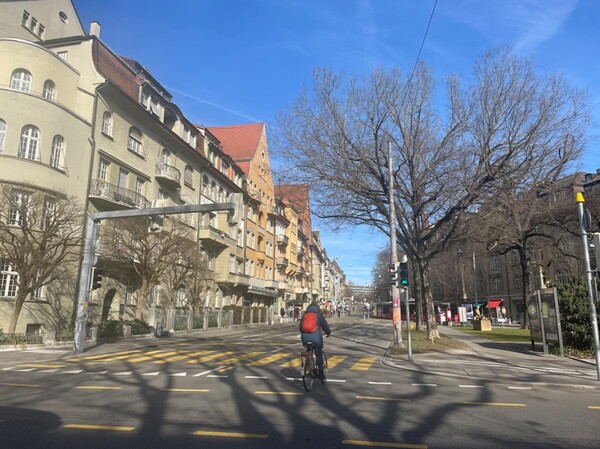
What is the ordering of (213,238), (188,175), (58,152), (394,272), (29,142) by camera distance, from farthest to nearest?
(213,238), (188,175), (58,152), (29,142), (394,272)

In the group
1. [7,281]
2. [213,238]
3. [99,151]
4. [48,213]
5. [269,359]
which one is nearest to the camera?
[269,359]

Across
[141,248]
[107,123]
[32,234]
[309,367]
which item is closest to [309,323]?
[309,367]

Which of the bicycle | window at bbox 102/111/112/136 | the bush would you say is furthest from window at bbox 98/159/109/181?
the bush

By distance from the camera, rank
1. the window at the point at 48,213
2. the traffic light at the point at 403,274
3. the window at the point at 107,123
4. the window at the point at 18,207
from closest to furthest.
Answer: the traffic light at the point at 403,274 < the window at the point at 18,207 < the window at the point at 48,213 < the window at the point at 107,123

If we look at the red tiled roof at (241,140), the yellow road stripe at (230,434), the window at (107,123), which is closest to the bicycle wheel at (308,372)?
the yellow road stripe at (230,434)

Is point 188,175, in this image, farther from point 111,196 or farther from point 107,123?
point 111,196

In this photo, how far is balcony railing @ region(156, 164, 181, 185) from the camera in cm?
3334

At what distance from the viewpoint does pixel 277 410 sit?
24.0 ft

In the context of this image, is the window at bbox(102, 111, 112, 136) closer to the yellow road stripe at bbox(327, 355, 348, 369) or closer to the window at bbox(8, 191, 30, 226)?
the window at bbox(8, 191, 30, 226)

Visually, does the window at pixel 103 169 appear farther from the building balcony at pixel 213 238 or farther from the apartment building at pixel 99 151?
the building balcony at pixel 213 238

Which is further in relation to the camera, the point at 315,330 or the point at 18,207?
the point at 18,207

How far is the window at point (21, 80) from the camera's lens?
2324cm

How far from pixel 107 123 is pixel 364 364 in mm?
22303

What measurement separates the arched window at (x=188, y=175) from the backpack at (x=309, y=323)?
29.9 metres
